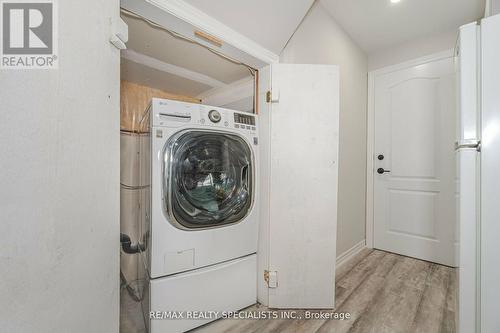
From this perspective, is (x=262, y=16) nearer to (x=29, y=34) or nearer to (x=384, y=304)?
(x=29, y=34)

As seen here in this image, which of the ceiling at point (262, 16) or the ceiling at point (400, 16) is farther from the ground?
the ceiling at point (400, 16)

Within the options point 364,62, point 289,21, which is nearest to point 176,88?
point 289,21

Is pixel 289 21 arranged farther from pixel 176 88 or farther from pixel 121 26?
pixel 176 88

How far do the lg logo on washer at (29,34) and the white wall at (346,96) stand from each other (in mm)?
1294

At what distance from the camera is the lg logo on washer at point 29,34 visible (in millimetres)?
430

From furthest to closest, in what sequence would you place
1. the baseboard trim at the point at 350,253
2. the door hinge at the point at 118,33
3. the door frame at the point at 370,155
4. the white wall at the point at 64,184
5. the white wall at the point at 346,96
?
the door frame at the point at 370,155 → the baseboard trim at the point at 350,253 → the white wall at the point at 346,96 → the door hinge at the point at 118,33 → the white wall at the point at 64,184

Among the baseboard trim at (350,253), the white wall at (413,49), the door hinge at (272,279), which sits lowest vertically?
the baseboard trim at (350,253)

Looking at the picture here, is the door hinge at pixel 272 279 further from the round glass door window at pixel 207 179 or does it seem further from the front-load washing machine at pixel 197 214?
the round glass door window at pixel 207 179

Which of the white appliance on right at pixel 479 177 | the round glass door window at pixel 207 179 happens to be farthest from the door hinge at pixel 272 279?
the white appliance on right at pixel 479 177

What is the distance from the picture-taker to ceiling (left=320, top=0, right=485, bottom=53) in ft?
5.61

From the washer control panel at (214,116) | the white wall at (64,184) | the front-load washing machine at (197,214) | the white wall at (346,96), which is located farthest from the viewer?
the white wall at (346,96)

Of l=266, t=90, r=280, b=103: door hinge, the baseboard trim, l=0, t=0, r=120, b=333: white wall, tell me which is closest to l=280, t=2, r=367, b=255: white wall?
the baseboard trim

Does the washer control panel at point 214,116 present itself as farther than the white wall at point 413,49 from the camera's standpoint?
No

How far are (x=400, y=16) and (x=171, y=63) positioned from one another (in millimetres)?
2114
